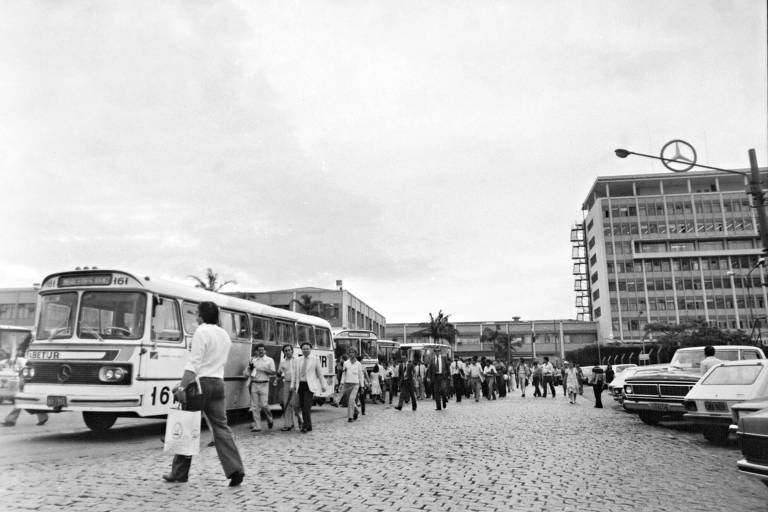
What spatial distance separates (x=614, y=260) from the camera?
330 feet

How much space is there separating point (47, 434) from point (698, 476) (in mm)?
11662

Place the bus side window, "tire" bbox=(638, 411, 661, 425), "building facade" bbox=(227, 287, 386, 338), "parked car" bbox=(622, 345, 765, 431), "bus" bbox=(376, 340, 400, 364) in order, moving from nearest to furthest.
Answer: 1. the bus side window
2. "parked car" bbox=(622, 345, 765, 431)
3. "tire" bbox=(638, 411, 661, 425)
4. "bus" bbox=(376, 340, 400, 364)
5. "building facade" bbox=(227, 287, 386, 338)

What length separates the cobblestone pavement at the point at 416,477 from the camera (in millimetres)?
5887

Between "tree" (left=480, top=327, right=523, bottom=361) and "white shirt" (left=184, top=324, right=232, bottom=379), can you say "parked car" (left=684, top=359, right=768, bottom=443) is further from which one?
"tree" (left=480, top=327, right=523, bottom=361)

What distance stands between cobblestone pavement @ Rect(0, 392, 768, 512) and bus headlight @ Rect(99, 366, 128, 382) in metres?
1.42

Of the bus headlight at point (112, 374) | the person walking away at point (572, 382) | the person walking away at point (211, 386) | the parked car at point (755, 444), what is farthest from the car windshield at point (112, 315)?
the person walking away at point (572, 382)

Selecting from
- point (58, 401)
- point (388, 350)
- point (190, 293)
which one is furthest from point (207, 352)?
point (388, 350)

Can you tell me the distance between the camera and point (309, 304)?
200 feet

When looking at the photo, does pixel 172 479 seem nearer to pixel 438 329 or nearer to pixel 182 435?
pixel 182 435

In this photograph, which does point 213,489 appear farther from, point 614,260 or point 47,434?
point 614,260

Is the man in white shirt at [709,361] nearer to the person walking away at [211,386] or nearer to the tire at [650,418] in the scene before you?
the tire at [650,418]

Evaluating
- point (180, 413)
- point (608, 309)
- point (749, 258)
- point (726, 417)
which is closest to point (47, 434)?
point (180, 413)

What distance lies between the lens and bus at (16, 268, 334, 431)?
33.4 feet

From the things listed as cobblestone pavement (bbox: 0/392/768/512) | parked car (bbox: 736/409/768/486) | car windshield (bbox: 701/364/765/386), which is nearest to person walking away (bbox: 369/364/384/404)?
cobblestone pavement (bbox: 0/392/768/512)
